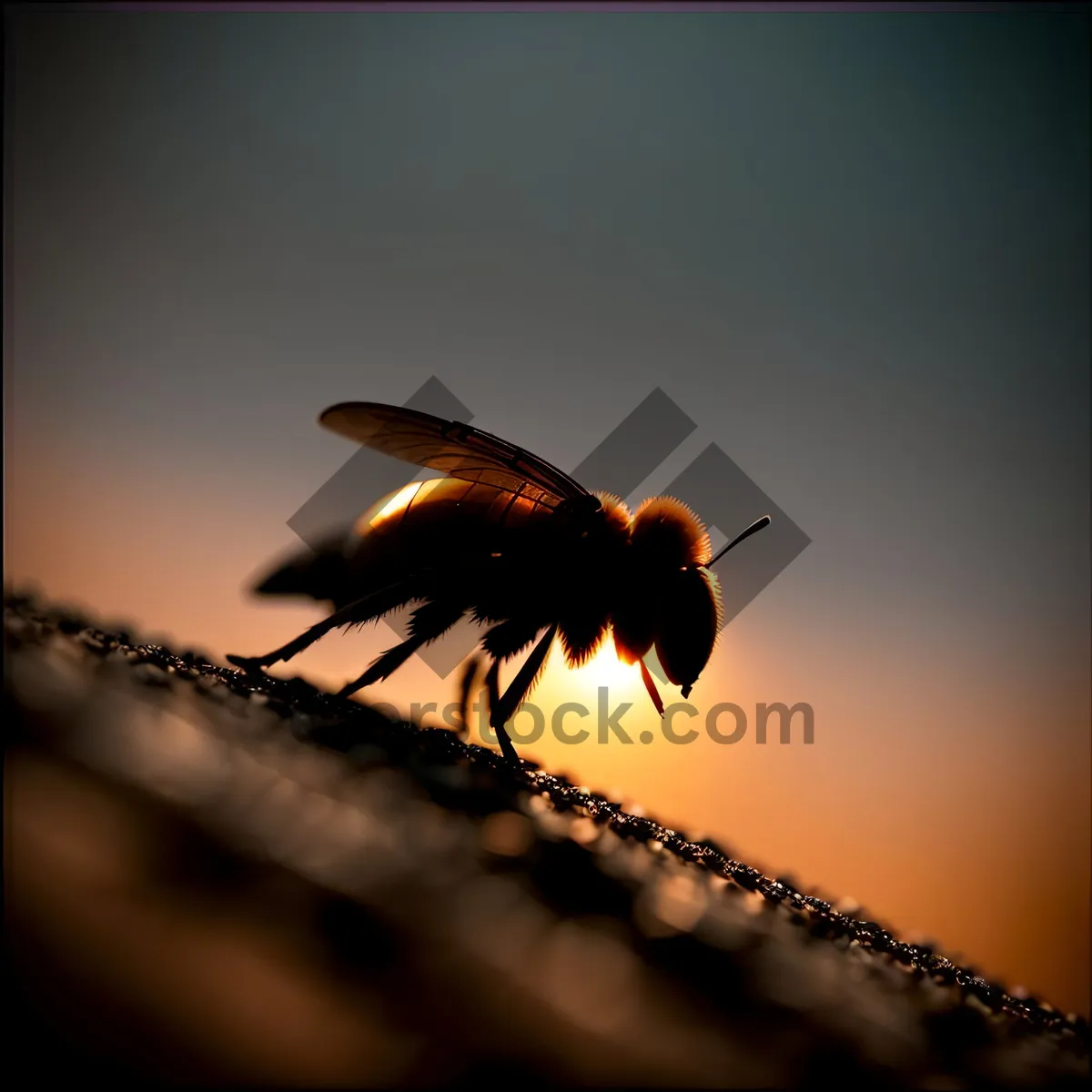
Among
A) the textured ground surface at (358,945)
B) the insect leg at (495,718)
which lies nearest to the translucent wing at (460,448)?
the insect leg at (495,718)

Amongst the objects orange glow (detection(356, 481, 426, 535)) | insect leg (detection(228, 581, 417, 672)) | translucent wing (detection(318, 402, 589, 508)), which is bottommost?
insect leg (detection(228, 581, 417, 672))

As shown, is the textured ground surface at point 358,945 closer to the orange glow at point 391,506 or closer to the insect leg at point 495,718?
the insect leg at point 495,718

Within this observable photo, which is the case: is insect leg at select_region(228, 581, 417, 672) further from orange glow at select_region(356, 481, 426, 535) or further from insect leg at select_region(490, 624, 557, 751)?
insect leg at select_region(490, 624, 557, 751)

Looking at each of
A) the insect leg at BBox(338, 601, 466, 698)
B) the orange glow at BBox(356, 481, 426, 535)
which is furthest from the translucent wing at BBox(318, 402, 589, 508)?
the insect leg at BBox(338, 601, 466, 698)

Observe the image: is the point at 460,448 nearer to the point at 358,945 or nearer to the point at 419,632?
the point at 419,632

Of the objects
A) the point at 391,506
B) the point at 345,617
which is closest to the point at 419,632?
the point at 345,617

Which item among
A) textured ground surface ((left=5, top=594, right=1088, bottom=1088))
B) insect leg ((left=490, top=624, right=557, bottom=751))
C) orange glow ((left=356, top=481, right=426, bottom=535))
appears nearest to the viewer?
textured ground surface ((left=5, top=594, right=1088, bottom=1088))
